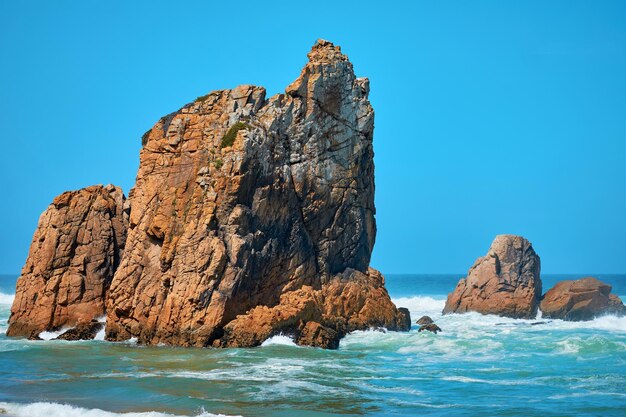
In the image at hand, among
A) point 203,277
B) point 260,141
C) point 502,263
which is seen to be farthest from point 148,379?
point 502,263

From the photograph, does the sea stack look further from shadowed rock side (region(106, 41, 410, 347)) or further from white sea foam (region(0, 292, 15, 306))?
white sea foam (region(0, 292, 15, 306))

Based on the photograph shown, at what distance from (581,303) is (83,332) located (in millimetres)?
34795

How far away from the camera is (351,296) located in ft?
148

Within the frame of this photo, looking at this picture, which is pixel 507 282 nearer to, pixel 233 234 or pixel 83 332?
pixel 233 234

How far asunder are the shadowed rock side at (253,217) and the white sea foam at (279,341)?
0.44 m

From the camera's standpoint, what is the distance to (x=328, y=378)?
32.1 meters

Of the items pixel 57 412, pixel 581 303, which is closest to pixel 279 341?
pixel 57 412

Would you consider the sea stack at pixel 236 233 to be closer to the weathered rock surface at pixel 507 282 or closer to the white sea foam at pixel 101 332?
the white sea foam at pixel 101 332

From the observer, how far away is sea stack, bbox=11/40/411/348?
1583 inches

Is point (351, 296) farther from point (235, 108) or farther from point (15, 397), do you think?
point (15, 397)

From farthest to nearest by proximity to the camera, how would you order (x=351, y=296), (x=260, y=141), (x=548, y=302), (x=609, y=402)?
(x=548, y=302) < (x=351, y=296) < (x=260, y=141) < (x=609, y=402)

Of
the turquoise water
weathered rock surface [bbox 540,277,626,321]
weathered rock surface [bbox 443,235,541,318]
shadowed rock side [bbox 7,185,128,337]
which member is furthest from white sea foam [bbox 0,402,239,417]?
weathered rock surface [bbox 443,235,541,318]

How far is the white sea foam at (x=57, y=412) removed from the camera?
2527 centimetres

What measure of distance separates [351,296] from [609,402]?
18.8 metres
